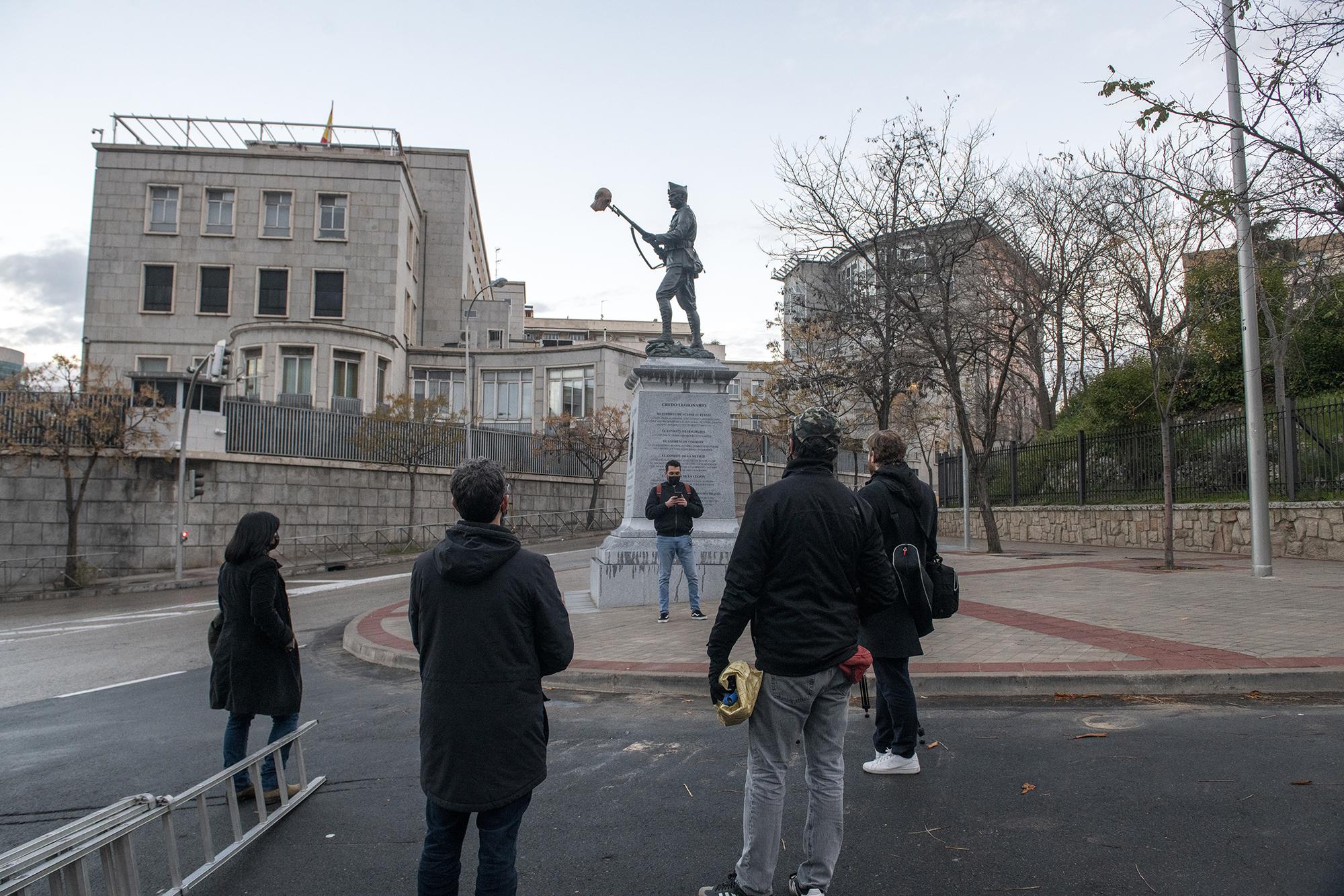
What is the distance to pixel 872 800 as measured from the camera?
4113 millimetres

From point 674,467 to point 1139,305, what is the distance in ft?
31.0

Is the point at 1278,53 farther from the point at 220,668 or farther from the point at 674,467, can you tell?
the point at 220,668

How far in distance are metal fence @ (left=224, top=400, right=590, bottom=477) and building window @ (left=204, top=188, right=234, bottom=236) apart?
1553 centimetres

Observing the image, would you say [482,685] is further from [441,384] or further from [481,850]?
[441,384]

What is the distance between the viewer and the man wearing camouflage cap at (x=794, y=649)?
9.97ft

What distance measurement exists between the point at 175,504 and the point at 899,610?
22652 millimetres

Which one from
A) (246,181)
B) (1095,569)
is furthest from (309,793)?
(246,181)

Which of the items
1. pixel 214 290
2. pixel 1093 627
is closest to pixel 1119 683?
pixel 1093 627

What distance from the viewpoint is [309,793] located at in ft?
14.9

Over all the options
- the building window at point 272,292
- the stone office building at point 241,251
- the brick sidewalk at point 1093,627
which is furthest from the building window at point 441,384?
the brick sidewalk at point 1093,627

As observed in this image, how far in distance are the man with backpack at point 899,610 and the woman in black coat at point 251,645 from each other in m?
2.96

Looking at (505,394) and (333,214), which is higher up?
(333,214)

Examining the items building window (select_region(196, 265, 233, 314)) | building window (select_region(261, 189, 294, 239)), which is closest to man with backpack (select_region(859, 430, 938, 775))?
building window (select_region(261, 189, 294, 239))

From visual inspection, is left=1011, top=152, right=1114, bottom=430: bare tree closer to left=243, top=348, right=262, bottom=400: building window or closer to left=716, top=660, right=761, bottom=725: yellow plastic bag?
left=716, top=660, right=761, bottom=725: yellow plastic bag
